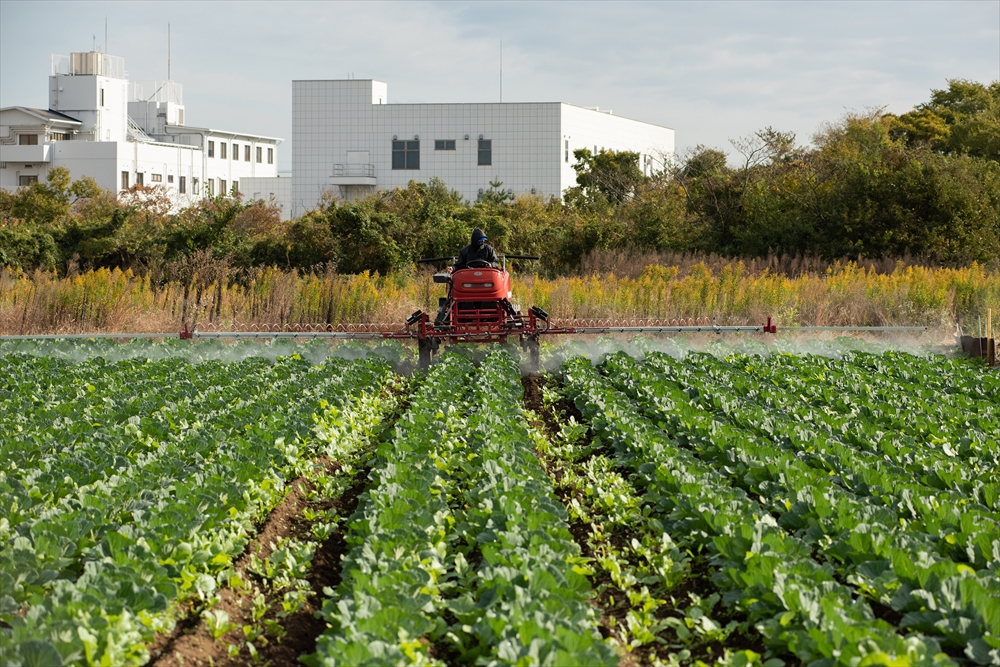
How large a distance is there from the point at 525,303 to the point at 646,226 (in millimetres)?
11616

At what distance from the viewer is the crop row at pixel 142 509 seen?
4863 millimetres

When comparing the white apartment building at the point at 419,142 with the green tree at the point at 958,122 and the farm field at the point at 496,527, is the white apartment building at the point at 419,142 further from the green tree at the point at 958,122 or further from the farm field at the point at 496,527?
the farm field at the point at 496,527

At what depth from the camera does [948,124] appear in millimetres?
47219

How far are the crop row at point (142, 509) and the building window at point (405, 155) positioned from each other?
42896 mm

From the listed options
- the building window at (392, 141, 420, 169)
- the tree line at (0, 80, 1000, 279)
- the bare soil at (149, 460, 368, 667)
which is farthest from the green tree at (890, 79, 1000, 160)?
the bare soil at (149, 460, 368, 667)

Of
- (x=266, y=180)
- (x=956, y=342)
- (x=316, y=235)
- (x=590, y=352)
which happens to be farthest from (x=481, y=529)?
(x=266, y=180)

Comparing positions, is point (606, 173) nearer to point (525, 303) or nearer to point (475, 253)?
point (525, 303)

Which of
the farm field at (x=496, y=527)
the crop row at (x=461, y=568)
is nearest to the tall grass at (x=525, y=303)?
the farm field at (x=496, y=527)

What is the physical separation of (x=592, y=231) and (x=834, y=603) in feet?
79.0

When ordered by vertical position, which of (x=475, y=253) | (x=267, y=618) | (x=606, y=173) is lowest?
(x=267, y=618)

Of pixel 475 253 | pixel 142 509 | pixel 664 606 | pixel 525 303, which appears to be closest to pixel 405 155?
pixel 525 303

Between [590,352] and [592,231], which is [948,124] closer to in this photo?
[592,231]

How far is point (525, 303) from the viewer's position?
1914 cm

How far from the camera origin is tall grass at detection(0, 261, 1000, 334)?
19.0 metres
